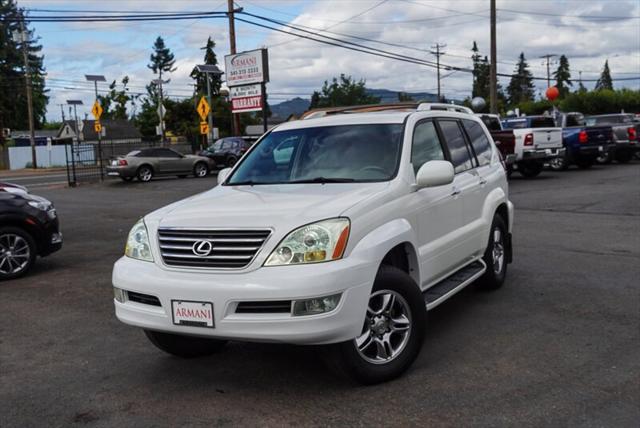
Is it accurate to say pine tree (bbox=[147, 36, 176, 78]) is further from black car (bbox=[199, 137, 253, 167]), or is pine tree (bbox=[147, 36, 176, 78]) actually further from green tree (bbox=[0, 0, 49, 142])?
black car (bbox=[199, 137, 253, 167])

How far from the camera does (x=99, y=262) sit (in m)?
9.34

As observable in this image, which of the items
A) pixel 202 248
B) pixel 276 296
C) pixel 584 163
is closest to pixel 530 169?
pixel 584 163

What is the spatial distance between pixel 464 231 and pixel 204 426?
2996 millimetres

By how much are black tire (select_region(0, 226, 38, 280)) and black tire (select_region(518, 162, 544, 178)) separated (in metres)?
16.9

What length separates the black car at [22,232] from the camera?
329 inches

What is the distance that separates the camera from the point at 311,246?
3.97 meters

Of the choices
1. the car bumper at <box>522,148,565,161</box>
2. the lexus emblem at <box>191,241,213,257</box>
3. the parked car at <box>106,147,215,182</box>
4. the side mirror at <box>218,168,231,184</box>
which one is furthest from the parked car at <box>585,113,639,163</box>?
the lexus emblem at <box>191,241,213,257</box>

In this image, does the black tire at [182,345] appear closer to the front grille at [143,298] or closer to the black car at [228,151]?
the front grille at [143,298]

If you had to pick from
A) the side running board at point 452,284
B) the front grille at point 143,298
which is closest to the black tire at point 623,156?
the side running board at point 452,284

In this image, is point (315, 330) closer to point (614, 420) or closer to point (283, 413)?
point (283, 413)

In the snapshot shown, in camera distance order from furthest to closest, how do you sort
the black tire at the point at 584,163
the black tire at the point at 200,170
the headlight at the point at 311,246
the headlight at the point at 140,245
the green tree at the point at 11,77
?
the green tree at the point at 11,77
the black tire at the point at 200,170
the black tire at the point at 584,163
the headlight at the point at 140,245
the headlight at the point at 311,246

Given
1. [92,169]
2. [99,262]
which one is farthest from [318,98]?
[99,262]

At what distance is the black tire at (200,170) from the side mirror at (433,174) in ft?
82.3

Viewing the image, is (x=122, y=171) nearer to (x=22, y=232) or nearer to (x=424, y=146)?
(x=22, y=232)
